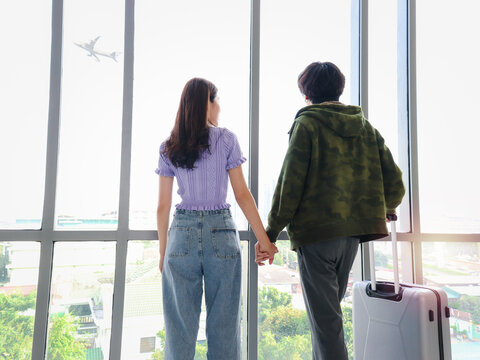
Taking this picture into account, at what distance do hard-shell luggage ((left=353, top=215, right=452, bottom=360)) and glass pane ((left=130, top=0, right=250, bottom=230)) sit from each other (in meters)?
0.74

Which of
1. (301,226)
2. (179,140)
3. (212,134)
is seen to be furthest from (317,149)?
(179,140)

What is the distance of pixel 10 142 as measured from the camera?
5.17 ft

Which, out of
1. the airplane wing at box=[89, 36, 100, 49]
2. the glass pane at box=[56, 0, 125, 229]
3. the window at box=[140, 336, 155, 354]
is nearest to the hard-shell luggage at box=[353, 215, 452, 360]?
the window at box=[140, 336, 155, 354]

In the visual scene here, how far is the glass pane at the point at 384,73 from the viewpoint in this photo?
6.64 feet

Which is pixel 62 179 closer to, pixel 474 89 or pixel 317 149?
pixel 317 149

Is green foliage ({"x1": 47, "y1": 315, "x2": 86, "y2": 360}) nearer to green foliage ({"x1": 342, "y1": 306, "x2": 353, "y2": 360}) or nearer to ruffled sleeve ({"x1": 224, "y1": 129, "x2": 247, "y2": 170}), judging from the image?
ruffled sleeve ({"x1": 224, "y1": 129, "x2": 247, "y2": 170})

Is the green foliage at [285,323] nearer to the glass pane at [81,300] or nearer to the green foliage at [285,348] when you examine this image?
the green foliage at [285,348]

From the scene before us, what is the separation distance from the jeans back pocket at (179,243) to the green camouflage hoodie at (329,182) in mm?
348

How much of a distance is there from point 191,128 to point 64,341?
48.8 inches

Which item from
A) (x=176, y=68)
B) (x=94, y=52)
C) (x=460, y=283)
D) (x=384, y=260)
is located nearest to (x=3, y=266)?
(x=94, y=52)

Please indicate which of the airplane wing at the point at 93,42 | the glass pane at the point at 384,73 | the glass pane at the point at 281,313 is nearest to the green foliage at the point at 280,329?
the glass pane at the point at 281,313

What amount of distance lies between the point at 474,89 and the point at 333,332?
2.02 meters

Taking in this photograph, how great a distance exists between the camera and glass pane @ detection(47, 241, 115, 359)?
1.54 meters

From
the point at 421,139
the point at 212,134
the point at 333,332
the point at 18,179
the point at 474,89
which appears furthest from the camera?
the point at 474,89
